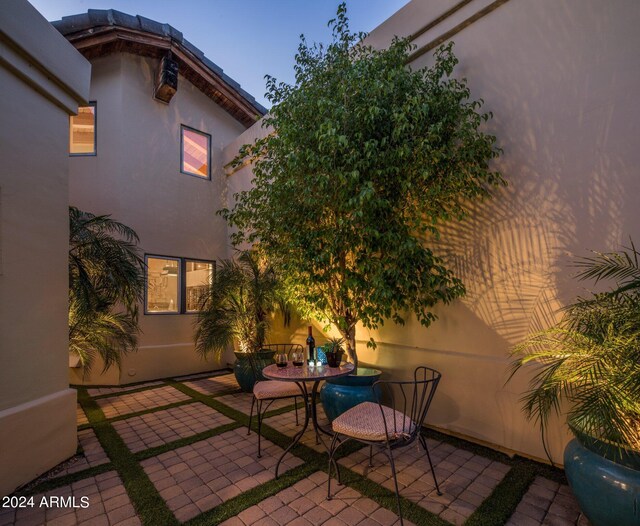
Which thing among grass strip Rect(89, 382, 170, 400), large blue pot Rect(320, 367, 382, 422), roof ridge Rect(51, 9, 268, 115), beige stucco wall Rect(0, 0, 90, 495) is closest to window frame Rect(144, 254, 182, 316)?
grass strip Rect(89, 382, 170, 400)

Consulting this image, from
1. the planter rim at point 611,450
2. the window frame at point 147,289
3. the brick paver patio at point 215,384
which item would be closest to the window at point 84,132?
the window frame at point 147,289

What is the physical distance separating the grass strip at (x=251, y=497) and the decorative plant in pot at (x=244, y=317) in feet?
8.35

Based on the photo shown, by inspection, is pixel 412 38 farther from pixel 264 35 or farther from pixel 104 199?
pixel 104 199

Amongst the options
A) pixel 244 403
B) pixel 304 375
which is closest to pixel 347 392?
pixel 304 375

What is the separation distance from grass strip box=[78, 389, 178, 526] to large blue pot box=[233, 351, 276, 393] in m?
1.89

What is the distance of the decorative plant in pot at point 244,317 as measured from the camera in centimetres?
552

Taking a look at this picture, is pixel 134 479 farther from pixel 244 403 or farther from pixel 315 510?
pixel 244 403

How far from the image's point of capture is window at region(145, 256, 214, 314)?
6691 millimetres

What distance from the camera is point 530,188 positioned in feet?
10.7

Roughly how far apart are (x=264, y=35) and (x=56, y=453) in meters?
8.26

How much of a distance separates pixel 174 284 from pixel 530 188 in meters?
6.18

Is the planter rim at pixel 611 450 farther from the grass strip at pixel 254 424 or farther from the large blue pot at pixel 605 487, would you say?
the grass strip at pixel 254 424

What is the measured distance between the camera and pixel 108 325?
4855 mm

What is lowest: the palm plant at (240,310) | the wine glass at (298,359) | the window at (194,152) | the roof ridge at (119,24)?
the wine glass at (298,359)
